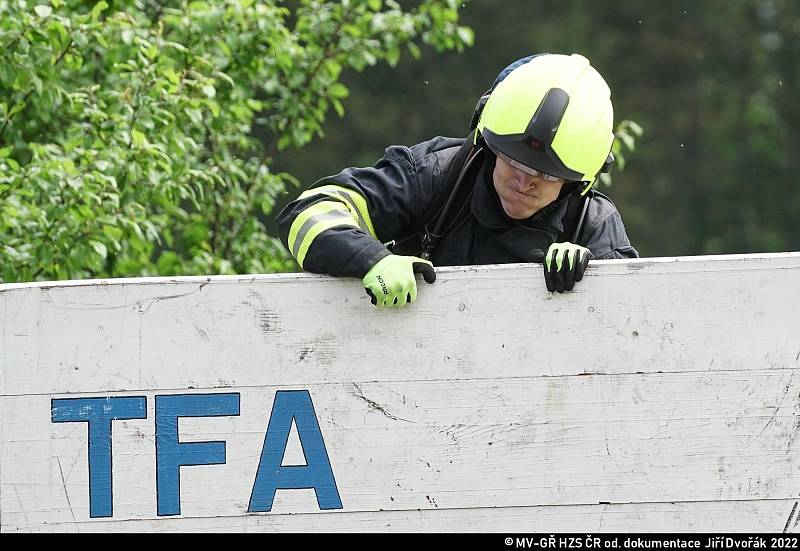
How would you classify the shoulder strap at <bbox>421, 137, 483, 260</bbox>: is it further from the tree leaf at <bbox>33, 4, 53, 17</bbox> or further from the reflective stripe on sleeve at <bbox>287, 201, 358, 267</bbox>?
A: the tree leaf at <bbox>33, 4, 53, 17</bbox>

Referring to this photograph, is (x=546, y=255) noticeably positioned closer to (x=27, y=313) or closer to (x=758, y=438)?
(x=758, y=438)

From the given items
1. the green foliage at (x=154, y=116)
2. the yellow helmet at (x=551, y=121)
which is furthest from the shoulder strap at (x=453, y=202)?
the green foliage at (x=154, y=116)

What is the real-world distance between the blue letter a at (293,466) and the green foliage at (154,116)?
133cm

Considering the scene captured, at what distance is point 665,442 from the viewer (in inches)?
A: 117

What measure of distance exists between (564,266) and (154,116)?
1.91 metres

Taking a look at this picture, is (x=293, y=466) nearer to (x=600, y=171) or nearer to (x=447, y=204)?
(x=447, y=204)

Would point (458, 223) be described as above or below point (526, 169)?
below

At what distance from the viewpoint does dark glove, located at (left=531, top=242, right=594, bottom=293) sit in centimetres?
289

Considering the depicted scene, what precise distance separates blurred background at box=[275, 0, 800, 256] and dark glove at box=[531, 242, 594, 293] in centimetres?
1680

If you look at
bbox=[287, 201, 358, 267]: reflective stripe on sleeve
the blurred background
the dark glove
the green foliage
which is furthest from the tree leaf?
the blurred background

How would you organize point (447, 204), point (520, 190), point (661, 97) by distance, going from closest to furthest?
point (520, 190) < point (447, 204) < point (661, 97)

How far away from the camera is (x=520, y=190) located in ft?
10.5

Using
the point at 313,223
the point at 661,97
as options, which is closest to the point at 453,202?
the point at 313,223

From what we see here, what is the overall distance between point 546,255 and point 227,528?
917 millimetres
